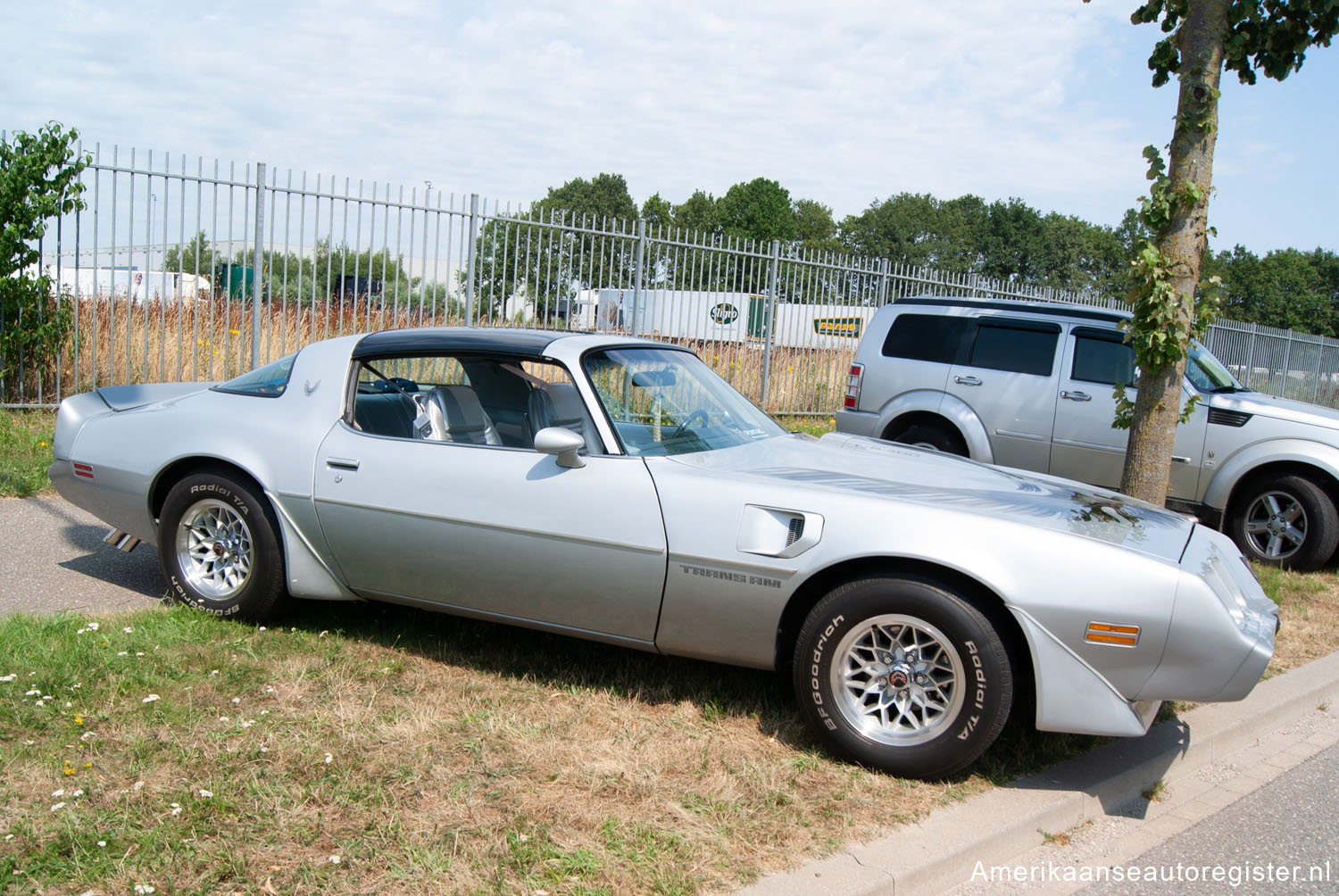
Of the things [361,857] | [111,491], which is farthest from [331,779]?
[111,491]

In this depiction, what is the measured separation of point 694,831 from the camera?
2.97 meters

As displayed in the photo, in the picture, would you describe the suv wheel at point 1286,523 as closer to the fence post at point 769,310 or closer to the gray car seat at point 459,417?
the gray car seat at point 459,417

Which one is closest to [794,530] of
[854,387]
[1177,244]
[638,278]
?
[1177,244]

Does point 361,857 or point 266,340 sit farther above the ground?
point 266,340

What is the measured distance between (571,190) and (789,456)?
7106 cm

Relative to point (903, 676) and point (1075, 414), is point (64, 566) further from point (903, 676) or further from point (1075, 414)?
point (1075, 414)

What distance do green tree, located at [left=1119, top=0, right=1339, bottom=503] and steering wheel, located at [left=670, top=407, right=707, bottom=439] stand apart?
2.87m

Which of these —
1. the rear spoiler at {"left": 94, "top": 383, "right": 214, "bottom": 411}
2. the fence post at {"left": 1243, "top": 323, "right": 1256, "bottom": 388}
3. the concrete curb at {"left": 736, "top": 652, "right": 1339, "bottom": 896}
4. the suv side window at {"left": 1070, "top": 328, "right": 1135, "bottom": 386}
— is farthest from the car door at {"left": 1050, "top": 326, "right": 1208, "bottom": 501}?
the fence post at {"left": 1243, "top": 323, "right": 1256, "bottom": 388}

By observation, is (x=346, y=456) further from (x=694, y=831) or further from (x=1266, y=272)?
(x=1266, y=272)

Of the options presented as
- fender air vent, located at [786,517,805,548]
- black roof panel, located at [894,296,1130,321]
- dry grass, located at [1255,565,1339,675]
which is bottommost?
dry grass, located at [1255,565,1339,675]

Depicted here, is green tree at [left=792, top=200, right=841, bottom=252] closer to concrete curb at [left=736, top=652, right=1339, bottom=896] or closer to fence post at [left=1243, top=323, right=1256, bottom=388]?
fence post at [left=1243, top=323, right=1256, bottom=388]

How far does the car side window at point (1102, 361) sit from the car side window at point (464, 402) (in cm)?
533

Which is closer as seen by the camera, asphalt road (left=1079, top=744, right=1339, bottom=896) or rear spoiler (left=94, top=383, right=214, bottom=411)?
asphalt road (left=1079, top=744, right=1339, bottom=896)

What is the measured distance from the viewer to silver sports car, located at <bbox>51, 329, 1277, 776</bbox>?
10.6 feet
